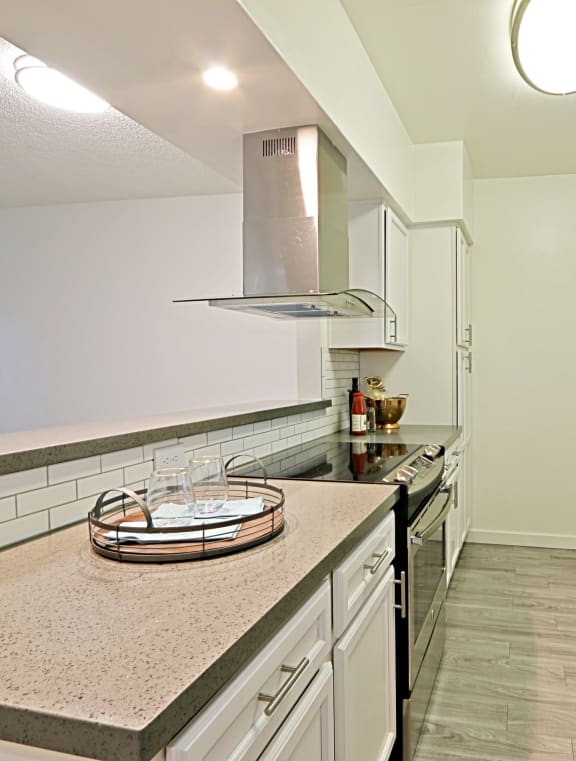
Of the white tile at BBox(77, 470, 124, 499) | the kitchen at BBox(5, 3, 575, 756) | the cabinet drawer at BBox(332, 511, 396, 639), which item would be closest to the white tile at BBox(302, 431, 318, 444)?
the cabinet drawer at BBox(332, 511, 396, 639)

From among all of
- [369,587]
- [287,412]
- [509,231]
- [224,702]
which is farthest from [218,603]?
[509,231]

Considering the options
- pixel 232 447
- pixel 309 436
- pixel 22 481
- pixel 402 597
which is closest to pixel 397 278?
pixel 309 436

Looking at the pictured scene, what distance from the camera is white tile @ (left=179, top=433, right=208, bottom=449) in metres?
2.02

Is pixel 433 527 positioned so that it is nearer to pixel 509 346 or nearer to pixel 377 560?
pixel 377 560

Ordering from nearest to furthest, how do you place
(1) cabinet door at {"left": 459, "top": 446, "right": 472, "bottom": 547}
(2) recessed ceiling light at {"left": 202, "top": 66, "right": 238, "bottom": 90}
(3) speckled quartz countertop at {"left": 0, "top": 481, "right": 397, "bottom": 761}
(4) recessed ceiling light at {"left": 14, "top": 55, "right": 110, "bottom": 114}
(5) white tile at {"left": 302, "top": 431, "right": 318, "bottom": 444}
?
(3) speckled quartz countertop at {"left": 0, "top": 481, "right": 397, "bottom": 761} → (2) recessed ceiling light at {"left": 202, "top": 66, "right": 238, "bottom": 90} → (4) recessed ceiling light at {"left": 14, "top": 55, "right": 110, "bottom": 114} → (5) white tile at {"left": 302, "top": 431, "right": 318, "bottom": 444} → (1) cabinet door at {"left": 459, "top": 446, "right": 472, "bottom": 547}

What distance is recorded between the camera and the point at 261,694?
100 cm

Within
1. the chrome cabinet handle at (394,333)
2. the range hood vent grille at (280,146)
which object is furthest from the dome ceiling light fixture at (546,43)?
the chrome cabinet handle at (394,333)

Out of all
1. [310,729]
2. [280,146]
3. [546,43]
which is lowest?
[310,729]

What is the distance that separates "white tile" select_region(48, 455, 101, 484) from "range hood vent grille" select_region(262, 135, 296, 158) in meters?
1.23

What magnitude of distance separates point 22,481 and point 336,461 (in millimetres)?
1375

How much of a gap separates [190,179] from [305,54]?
2514 millimetres

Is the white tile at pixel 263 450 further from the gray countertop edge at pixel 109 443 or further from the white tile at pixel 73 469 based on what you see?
the white tile at pixel 73 469

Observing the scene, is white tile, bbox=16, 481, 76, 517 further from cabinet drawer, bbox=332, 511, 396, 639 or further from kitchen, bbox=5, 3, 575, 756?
kitchen, bbox=5, 3, 575, 756

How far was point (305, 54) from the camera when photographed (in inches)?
75.9
